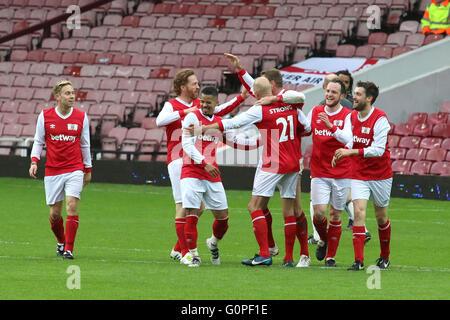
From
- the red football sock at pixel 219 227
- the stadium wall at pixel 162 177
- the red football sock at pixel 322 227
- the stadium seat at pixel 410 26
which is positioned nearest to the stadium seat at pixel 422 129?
the stadium wall at pixel 162 177

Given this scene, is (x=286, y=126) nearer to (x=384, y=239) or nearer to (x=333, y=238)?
(x=333, y=238)

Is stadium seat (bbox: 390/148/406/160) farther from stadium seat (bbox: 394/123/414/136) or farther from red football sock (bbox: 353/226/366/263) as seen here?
red football sock (bbox: 353/226/366/263)

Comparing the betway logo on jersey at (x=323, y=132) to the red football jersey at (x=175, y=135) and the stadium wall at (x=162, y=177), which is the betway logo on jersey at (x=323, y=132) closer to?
the red football jersey at (x=175, y=135)

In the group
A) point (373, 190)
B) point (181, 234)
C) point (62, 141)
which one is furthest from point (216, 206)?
point (62, 141)

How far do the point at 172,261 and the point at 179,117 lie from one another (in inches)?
62.7

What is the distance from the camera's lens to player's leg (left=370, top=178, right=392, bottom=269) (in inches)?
415

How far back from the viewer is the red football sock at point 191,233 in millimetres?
10609

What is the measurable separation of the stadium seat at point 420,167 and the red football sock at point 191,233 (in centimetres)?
1106

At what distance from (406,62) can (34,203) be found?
32.0 feet

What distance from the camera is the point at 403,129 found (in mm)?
22109

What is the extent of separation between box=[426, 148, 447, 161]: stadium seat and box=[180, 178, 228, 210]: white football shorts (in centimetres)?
1115

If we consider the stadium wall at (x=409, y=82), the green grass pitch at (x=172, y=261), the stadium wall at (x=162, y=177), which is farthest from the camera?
the stadium wall at (x=409, y=82)

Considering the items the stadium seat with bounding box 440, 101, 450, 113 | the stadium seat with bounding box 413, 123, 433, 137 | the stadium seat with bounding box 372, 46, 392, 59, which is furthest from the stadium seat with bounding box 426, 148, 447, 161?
the stadium seat with bounding box 372, 46, 392, 59

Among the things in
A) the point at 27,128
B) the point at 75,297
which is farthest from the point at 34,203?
the point at 75,297
